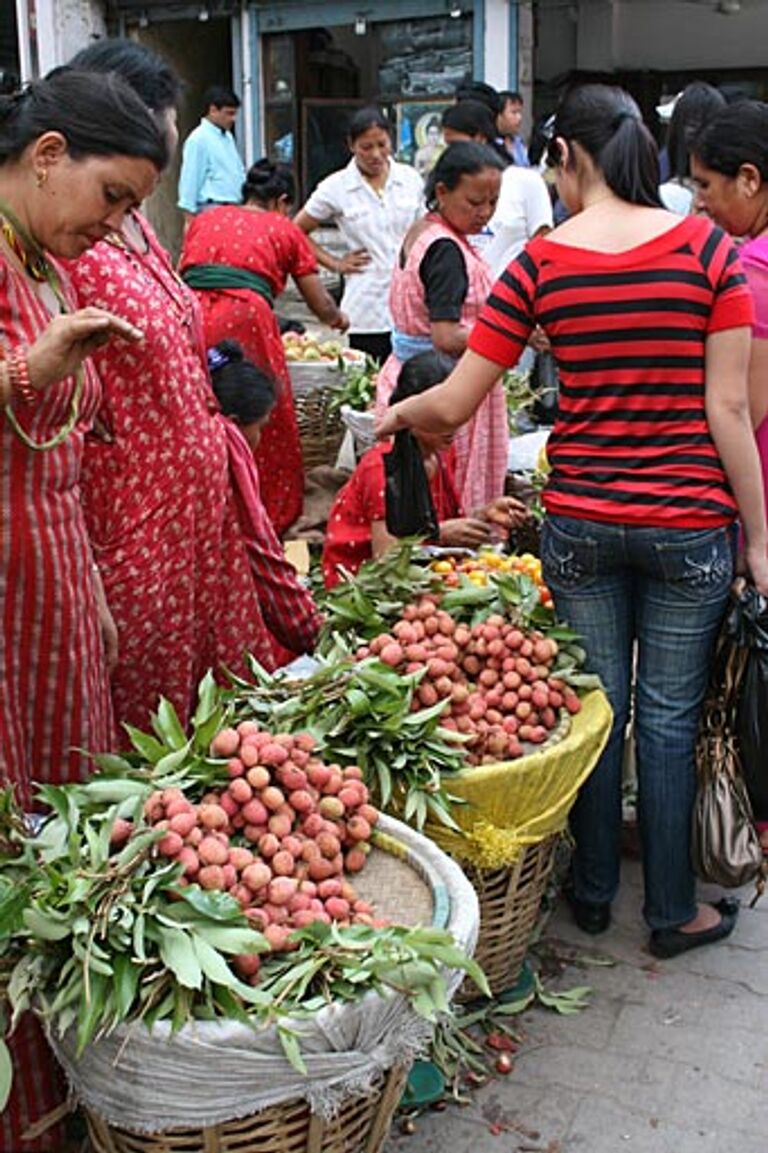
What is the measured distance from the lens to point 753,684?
3.06m

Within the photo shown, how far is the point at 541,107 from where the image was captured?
11.3 m

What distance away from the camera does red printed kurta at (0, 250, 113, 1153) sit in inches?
92.2

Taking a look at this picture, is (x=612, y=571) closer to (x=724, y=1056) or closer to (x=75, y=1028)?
(x=724, y=1056)

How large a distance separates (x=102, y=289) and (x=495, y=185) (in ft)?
6.77

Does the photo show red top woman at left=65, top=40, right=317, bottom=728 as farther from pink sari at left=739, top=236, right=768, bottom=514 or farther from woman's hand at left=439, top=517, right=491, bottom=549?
pink sari at left=739, top=236, right=768, bottom=514

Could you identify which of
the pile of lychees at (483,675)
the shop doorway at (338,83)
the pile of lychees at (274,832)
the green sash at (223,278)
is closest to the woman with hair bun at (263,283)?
the green sash at (223,278)

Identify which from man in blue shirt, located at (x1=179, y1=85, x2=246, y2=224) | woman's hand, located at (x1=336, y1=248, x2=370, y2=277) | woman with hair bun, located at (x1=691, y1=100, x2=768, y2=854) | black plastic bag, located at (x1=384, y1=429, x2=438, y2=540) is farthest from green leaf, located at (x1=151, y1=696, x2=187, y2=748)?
man in blue shirt, located at (x1=179, y1=85, x2=246, y2=224)

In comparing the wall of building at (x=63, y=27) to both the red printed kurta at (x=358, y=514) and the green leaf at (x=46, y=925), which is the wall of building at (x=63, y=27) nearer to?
the red printed kurta at (x=358, y=514)

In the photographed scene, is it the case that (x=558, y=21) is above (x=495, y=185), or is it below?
above

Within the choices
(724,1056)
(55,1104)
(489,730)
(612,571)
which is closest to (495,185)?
(612,571)

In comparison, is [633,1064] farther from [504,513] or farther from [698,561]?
[504,513]

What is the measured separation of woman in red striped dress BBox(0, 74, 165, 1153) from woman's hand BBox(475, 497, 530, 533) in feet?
5.39

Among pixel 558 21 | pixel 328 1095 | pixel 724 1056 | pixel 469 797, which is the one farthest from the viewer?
pixel 558 21

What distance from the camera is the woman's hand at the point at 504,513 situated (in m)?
3.97
